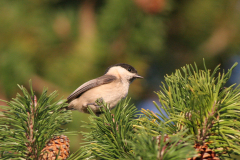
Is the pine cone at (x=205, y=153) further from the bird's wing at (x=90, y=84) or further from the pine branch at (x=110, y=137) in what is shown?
the bird's wing at (x=90, y=84)

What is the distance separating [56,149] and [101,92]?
1.46m

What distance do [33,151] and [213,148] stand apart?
0.78m

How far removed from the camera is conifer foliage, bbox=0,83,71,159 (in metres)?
1.08

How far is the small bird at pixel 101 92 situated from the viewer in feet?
8.61

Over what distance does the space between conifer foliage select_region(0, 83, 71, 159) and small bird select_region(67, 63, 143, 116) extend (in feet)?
4.55

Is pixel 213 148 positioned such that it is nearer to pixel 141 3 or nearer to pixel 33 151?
pixel 33 151

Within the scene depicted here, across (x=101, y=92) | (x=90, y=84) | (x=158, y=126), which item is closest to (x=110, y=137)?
(x=158, y=126)

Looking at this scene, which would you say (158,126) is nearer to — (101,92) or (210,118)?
(210,118)

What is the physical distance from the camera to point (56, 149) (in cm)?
121

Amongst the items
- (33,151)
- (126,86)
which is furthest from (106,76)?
(33,151)

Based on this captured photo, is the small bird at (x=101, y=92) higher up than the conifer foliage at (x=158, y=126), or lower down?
higher up

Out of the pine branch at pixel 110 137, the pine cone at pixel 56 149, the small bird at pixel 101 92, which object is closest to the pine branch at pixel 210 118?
the pine branch at pixel 110 137

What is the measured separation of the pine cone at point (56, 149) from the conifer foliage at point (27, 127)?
0.15 feet

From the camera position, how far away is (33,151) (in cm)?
109
